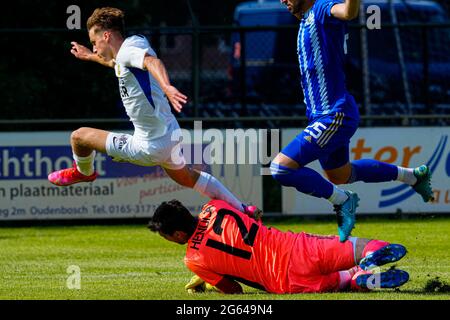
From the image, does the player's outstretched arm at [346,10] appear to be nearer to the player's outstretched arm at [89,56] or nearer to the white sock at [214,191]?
the white sock at [214,191]

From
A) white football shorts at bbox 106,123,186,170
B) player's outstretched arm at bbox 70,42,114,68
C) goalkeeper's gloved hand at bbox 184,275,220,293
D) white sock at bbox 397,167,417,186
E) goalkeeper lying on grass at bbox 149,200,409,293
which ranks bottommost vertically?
goalkeeper's gloved hand at bbox 184,275,220,293

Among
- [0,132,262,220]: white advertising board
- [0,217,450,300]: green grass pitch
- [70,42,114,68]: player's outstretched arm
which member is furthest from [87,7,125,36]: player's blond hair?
[0,132,262,220]: white advertising board

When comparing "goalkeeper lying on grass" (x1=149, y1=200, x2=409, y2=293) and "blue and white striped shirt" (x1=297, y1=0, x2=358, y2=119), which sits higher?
"blue and white striped shirt" (x1=297, y1=0, x2=358, y2=119)

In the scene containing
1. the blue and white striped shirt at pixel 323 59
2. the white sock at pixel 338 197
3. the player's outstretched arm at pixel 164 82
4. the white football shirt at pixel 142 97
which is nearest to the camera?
the player's outstretched arm at pixel 164 82

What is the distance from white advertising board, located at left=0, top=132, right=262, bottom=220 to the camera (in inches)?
652

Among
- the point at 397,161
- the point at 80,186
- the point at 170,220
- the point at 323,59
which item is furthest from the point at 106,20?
the point at 397,161

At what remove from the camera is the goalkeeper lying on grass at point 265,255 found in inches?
346

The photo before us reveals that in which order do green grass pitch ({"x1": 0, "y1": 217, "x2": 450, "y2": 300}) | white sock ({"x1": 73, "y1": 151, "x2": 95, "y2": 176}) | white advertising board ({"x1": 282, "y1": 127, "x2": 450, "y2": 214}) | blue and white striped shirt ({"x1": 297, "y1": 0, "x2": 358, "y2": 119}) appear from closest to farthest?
green grass pitch ({"x1": 0, "y1": 217, "x2": 450, "y2": 300})
blue and white striped shirt ({"x1": 297, "y1": 0, "x2": 358, "y2": 119})
white sock ({"x1": 73, "y1": 151, "x2": 95, "y2": 176})
white advertising board ({"x1": 282, "y1": 127, "x2": 450, "y2": 214})

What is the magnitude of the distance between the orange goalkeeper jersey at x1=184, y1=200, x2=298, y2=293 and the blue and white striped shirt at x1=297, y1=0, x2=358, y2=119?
54.4 inches

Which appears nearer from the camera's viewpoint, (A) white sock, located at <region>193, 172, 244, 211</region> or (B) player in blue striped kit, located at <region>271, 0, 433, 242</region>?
(B) player in blue striped kit, located at <region>271, 0, 433, 242</region>

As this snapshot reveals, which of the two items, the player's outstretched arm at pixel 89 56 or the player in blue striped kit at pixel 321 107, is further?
the player's outstretched arm at pixel 89 56

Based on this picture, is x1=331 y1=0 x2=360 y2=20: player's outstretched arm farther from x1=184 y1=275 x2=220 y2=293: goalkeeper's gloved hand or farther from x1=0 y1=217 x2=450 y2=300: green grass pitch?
x1=184 y1=275 x2=220 y2=293: goalkeeper's gloved hand

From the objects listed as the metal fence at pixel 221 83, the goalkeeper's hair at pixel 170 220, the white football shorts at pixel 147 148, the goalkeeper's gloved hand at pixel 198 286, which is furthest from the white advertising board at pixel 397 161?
the goalkeeper's hair at pixel 170 220

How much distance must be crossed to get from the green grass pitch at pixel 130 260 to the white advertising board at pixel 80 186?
268 mm
